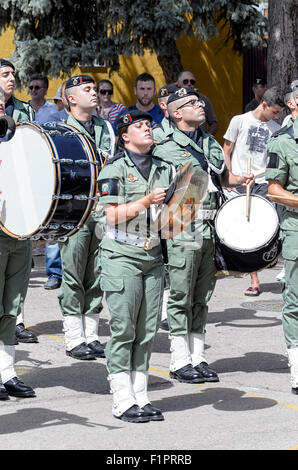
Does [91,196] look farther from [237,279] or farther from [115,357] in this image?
[237,279]

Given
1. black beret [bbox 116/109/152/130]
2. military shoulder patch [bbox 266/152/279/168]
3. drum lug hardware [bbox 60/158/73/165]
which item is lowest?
military shoulder patch [bbox 266/152/279/168]

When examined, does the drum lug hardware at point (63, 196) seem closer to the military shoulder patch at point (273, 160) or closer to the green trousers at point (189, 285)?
the green trousers at point (189, 285)

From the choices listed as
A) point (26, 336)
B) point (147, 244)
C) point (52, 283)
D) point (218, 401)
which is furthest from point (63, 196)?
point (52, 283)

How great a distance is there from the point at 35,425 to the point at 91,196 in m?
1.52

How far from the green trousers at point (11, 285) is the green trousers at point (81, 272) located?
1.19m

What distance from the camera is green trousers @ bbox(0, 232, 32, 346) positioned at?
659 centimetres

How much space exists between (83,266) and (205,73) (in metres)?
12.0

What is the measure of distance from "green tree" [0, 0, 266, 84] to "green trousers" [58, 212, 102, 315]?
22.5 ft

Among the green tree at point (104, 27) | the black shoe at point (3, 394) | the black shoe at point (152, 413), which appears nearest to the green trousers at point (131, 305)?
the black shoe at point (152, 413)

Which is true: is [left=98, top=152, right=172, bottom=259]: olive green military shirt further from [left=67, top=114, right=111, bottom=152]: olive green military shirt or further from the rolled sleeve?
[left=67, top=114, right=111, bottom=152]: olive green military shirt

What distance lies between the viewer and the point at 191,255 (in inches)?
278

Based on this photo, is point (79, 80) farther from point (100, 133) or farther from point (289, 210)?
point (289, 210)

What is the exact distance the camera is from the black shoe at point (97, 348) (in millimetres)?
7844

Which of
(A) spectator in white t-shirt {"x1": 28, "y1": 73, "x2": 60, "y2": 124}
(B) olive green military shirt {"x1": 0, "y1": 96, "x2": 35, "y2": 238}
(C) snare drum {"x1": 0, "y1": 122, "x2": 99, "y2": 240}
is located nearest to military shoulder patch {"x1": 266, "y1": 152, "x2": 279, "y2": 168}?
(C) snare drum {"x1": 0, "y1": 122, "x2": 99, "y2": 240}
